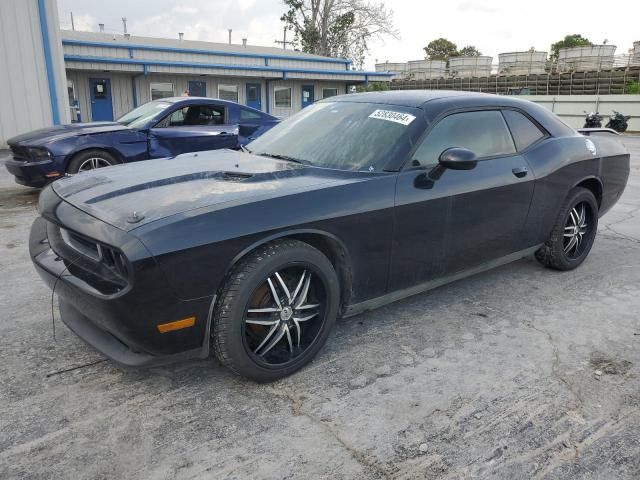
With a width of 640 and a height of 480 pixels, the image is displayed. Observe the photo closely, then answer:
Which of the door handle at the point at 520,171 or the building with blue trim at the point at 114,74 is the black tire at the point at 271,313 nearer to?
the door handle at the point at 520,171

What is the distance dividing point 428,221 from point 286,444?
1.59 m

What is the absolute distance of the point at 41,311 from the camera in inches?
138

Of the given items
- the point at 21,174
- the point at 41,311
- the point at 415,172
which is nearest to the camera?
the point at 415,172

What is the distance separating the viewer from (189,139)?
7906 millimetres

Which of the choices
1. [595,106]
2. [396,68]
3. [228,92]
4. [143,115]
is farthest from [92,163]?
[396,68]

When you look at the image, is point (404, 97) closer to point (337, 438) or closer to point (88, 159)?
point (337, 438)

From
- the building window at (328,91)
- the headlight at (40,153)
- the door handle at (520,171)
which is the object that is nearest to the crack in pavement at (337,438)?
the door handle at (520,171)

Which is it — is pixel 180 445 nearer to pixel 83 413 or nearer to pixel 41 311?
pixel 83 413

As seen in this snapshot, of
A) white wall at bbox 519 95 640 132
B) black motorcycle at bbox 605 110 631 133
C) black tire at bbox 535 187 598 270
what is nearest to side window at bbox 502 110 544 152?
black tire at bbox 535 187 598 270

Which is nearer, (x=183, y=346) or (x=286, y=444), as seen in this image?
(x=286, y=444)

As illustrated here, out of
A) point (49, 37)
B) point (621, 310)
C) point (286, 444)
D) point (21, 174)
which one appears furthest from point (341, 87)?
point (286, 444)

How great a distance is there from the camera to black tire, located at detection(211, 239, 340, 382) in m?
2.44

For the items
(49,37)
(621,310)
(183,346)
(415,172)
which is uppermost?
(49,37)

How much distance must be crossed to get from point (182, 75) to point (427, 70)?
32638 millimetres
